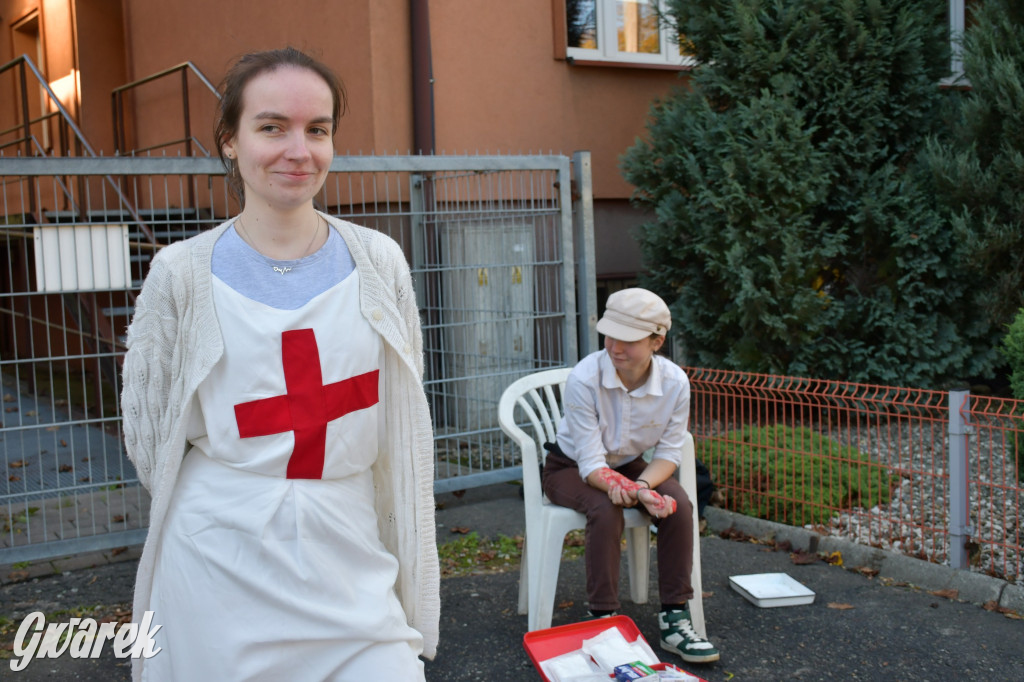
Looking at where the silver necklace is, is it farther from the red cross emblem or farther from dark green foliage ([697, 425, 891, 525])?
dark green foliage ([697, 425, 891, 525])

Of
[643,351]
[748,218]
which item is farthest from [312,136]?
[748,218]

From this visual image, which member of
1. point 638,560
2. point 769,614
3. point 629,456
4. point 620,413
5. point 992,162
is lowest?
point 769,614

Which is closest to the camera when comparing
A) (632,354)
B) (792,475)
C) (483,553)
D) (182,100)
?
(632,354)

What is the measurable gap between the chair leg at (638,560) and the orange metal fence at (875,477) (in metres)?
1.20

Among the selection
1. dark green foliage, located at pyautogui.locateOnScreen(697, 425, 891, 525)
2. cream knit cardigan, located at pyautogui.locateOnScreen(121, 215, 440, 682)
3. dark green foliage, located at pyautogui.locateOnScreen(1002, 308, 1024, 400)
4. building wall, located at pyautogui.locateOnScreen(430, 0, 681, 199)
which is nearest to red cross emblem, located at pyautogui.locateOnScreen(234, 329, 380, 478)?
cream knit cardigan, located at pyautogui.locateOnScreen(121, 215, 440, 682)

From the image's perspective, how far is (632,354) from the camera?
4.08 meters

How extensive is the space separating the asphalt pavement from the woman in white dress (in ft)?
6.95

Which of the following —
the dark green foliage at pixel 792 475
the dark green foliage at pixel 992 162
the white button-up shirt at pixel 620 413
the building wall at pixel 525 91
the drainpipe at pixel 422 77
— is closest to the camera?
the white button-up shirt at pixel 620 413

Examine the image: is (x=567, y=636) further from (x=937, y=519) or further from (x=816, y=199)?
(x=816, y=199)

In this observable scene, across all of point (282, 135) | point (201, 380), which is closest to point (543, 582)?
point (201, 380)

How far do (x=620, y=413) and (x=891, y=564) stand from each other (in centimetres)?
168

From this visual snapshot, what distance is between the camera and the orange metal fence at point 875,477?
15.0ft

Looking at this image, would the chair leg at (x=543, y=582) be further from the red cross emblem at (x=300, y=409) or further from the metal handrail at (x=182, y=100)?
the metal handrail at (x=182, y=100)

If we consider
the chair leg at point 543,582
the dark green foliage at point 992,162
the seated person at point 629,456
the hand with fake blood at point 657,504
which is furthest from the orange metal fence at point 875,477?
the dark green foliage at point 992,162
